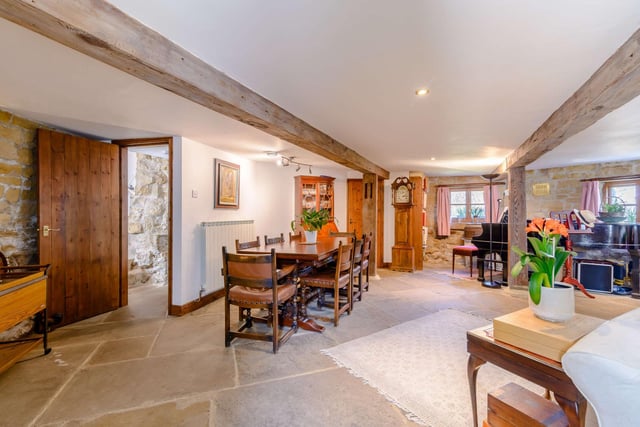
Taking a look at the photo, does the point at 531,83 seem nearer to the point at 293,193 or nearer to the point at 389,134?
the point at 389,134

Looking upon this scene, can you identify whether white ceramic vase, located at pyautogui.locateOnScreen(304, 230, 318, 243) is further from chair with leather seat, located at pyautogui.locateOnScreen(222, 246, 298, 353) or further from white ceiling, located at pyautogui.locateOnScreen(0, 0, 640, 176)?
white ceiling, located at pyautogui.locateOnScreen(0, 0, 640, 176)

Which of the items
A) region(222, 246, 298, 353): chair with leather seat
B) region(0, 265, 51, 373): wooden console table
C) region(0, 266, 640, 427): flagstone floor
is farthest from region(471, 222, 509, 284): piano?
region(0, 265, 51, 373): wooden console table

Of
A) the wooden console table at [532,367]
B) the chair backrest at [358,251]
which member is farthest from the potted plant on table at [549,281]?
the chair backrest at [358,251]

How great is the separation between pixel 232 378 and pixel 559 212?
20.8ft

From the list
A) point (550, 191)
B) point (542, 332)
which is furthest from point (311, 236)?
point (550, 191)

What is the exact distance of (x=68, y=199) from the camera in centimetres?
295

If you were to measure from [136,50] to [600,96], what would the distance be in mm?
2628

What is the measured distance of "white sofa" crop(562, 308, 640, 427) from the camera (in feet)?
2.24

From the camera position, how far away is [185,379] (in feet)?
6.55

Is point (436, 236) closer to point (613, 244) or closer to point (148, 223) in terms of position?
point (613, 244)

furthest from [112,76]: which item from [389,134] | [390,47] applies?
[389,134]

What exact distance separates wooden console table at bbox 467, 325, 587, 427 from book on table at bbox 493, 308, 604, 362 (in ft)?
0.08

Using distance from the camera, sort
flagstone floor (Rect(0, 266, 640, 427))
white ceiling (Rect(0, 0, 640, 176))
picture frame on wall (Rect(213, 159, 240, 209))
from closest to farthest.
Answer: white ceiling (Rect(0, 0, 640, 176)) < flagstone floor (Rect(0, 266, 640, 427)) < picture frame on wall (Rect(213, 159, 240, 209))

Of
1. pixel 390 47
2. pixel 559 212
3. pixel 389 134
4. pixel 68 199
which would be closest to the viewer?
pixel 390 47
